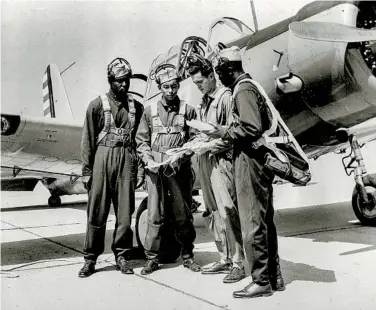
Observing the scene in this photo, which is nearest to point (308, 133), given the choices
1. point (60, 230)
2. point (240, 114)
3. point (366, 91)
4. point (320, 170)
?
point (366, 91)

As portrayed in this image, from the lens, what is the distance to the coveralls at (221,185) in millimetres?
3446

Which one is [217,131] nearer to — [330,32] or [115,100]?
[115,100]

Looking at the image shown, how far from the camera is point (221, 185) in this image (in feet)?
11.5

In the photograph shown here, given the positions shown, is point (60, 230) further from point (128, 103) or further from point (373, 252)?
point (373, 252)

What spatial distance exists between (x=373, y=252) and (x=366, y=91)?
1.44m

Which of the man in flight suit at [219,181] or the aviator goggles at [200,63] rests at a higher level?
the aviator goggles at [200,63]

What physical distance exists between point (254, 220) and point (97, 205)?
1.43m

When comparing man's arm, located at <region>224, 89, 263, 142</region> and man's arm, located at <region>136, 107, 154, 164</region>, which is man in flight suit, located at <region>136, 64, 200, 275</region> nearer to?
man's arm, located at <region>136, 107, 154, 164</region>

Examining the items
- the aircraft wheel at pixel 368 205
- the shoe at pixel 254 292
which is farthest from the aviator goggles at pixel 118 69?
the aircraft wheel at pixel 368 205

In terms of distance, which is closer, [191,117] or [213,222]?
[213,222]

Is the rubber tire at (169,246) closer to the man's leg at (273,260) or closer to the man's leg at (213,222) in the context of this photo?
the man's leg at (213,222)

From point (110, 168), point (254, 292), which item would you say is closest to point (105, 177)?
point (110, 168)

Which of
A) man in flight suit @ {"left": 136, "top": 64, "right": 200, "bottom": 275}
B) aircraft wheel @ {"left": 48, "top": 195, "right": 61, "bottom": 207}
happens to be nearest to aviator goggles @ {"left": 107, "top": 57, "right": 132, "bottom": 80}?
man in flight suit @ {"left": 136, "top": 64, "right": 200, "bottom": 275}

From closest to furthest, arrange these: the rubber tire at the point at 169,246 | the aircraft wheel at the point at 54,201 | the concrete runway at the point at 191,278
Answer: the concrete runway at the point at 191,278 < the rubber tire at the point at 169,246 < the aircraft wheel at the point at 54,201
